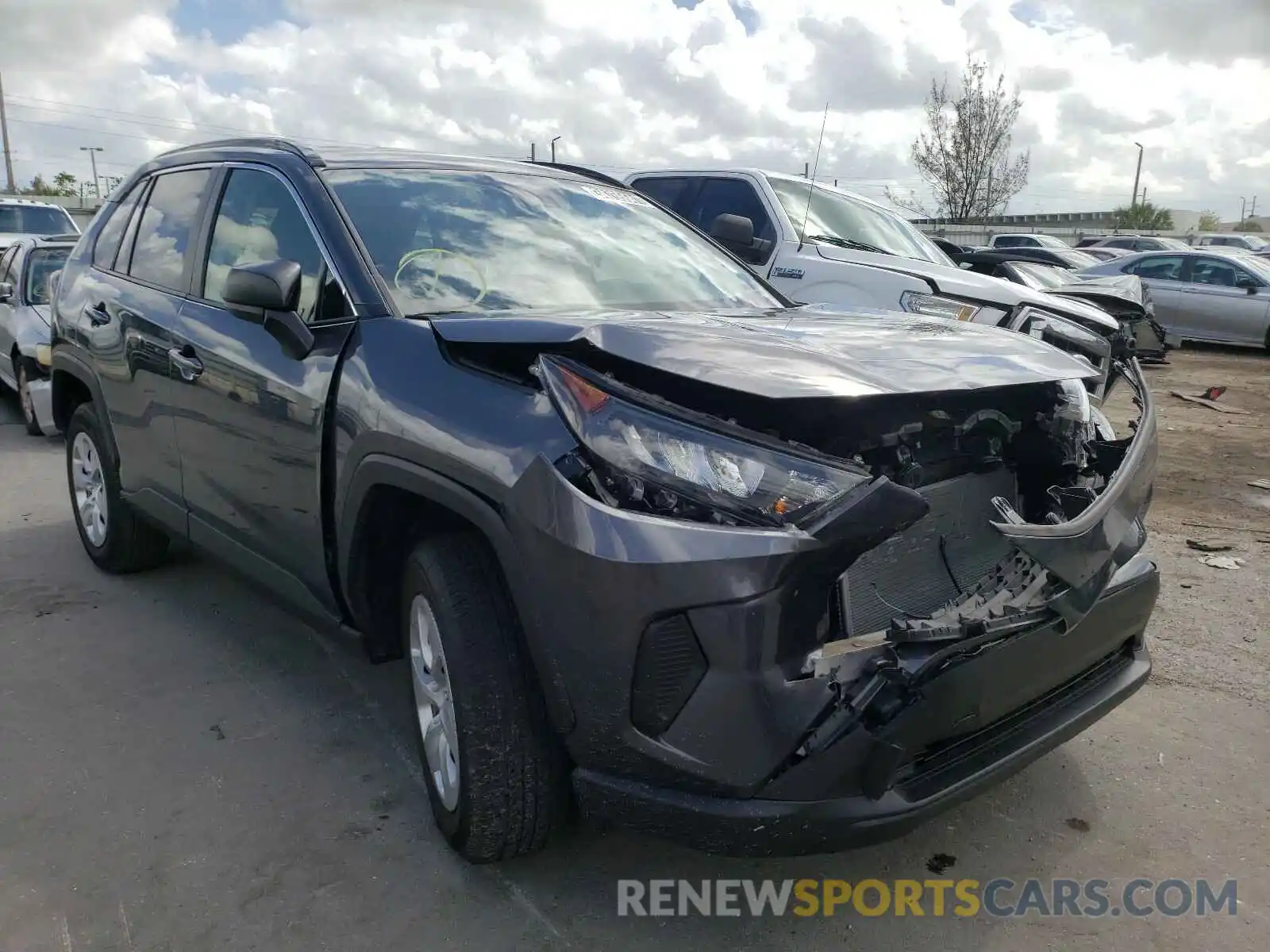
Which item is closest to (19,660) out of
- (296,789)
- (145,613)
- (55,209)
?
(145,613)

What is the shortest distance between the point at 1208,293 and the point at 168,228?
15430 mm

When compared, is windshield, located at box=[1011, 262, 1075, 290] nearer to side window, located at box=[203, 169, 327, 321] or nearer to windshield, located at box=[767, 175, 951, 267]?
windshield, located at box=[767, 175, 951, 267]

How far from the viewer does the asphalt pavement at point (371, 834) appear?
2447mm

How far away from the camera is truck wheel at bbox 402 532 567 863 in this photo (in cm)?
236

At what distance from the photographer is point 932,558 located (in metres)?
2.55

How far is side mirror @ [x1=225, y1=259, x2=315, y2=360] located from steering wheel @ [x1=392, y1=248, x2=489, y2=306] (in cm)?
29

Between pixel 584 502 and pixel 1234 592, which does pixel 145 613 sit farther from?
pixel 1234 592

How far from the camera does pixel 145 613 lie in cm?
444

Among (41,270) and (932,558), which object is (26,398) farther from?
(932,558)

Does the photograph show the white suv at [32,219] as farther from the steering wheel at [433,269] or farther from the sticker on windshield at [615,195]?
the steering wheel at [433,269]

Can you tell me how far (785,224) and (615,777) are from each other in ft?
20.9

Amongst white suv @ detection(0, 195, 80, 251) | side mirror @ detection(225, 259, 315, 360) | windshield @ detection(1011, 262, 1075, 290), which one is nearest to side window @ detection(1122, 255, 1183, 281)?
windshield @ detection(1011, 262, 1075, 290)

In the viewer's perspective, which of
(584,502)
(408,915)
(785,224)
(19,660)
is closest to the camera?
(584,502)

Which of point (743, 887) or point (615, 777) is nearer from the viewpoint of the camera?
point (615, 777)
